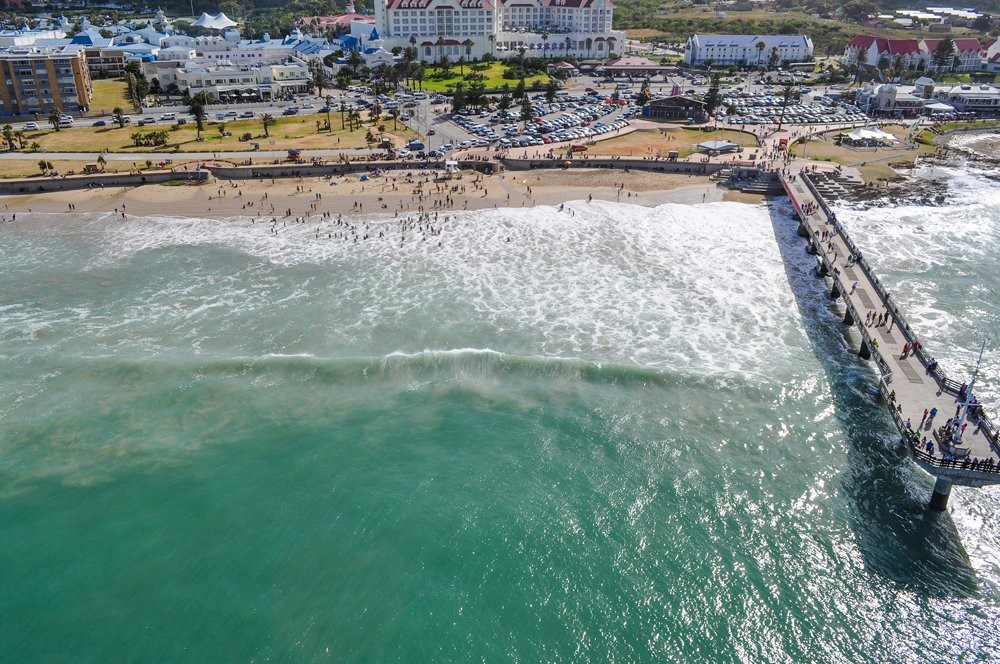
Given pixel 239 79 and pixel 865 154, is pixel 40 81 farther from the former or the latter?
pixel 865 154

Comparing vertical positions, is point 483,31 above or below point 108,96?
above

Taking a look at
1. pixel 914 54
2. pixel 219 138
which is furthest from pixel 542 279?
pixel 914 54

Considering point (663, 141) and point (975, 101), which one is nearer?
point (663, 141)

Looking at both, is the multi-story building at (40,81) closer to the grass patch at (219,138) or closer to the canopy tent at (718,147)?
the grass patch at (219,138)

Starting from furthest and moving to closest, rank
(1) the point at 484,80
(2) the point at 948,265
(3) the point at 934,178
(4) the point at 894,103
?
1. (1) the point at 484,80
2. (4) the point at 894,103
3. (3) the point at 934,178
4. (2) the point at 948,265

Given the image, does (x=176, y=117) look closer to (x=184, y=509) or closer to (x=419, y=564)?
(x=184, y=509)

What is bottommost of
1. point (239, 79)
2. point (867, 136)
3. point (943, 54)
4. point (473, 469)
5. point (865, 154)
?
point (473, 469)

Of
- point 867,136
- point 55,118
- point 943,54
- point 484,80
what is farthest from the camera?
point 943,54

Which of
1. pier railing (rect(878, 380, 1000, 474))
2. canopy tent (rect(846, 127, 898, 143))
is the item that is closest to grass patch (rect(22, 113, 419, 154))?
canopy tent (rect(846, 127, 898, 143))
